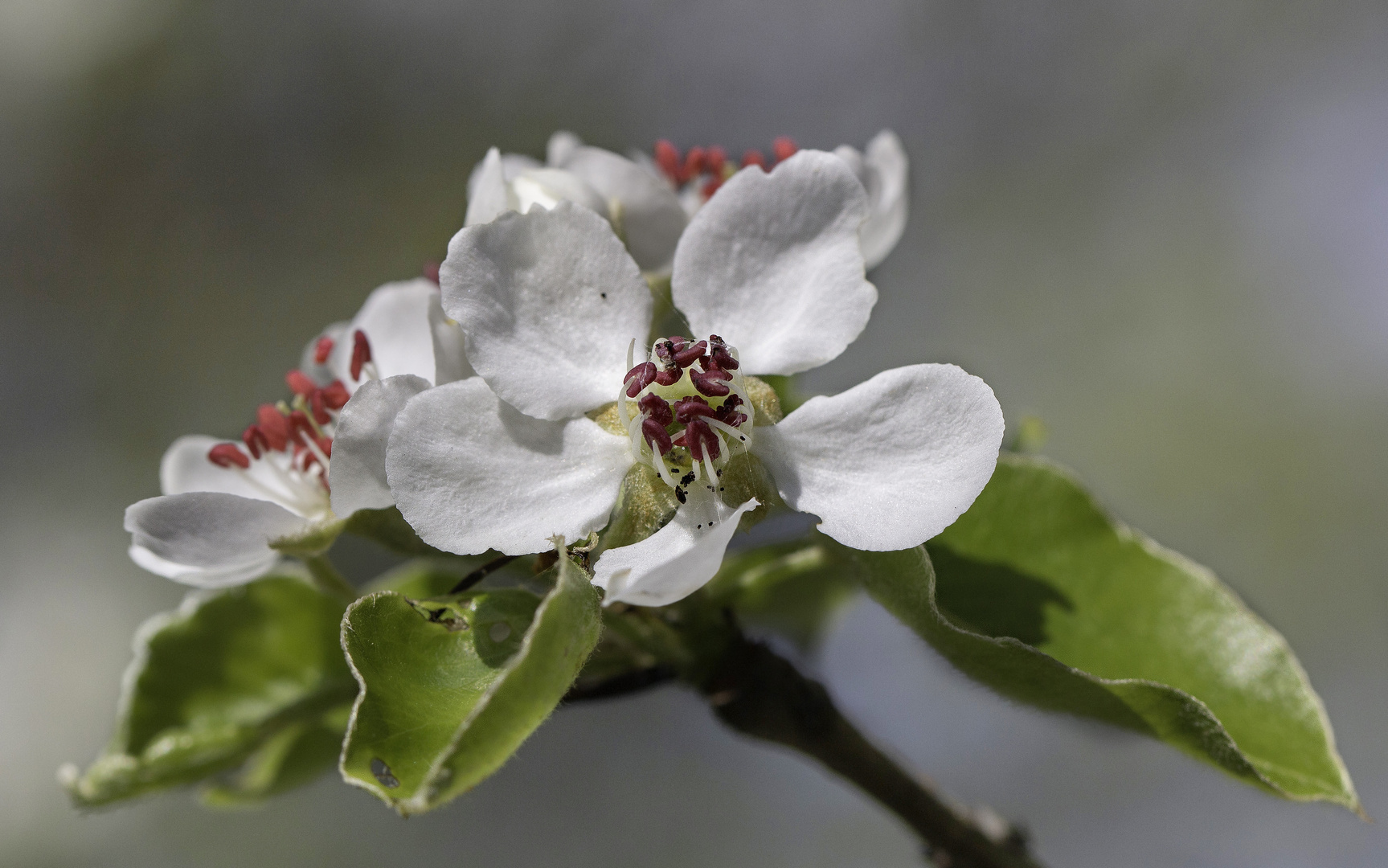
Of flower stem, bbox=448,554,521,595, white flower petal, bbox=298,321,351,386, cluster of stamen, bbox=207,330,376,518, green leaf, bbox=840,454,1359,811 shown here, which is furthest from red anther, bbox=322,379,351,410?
green leaf, bbox=840,454,1359,811

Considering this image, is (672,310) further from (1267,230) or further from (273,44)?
(273,44)

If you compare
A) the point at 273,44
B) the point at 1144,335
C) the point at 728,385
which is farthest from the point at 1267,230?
the point at 273,44

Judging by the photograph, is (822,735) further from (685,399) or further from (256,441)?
(256,441)

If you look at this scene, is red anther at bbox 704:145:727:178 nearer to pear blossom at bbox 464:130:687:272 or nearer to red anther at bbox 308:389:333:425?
pear blossom at bbox 464:130:687:272

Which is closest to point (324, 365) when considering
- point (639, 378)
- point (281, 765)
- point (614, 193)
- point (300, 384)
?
point (300, 384)

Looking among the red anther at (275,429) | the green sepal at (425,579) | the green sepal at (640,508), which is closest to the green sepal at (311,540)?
the red anther at (275,429)

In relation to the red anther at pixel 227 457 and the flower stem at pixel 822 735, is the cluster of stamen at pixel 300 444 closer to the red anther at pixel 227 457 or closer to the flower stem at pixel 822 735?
the red anther at pixel 227 457
